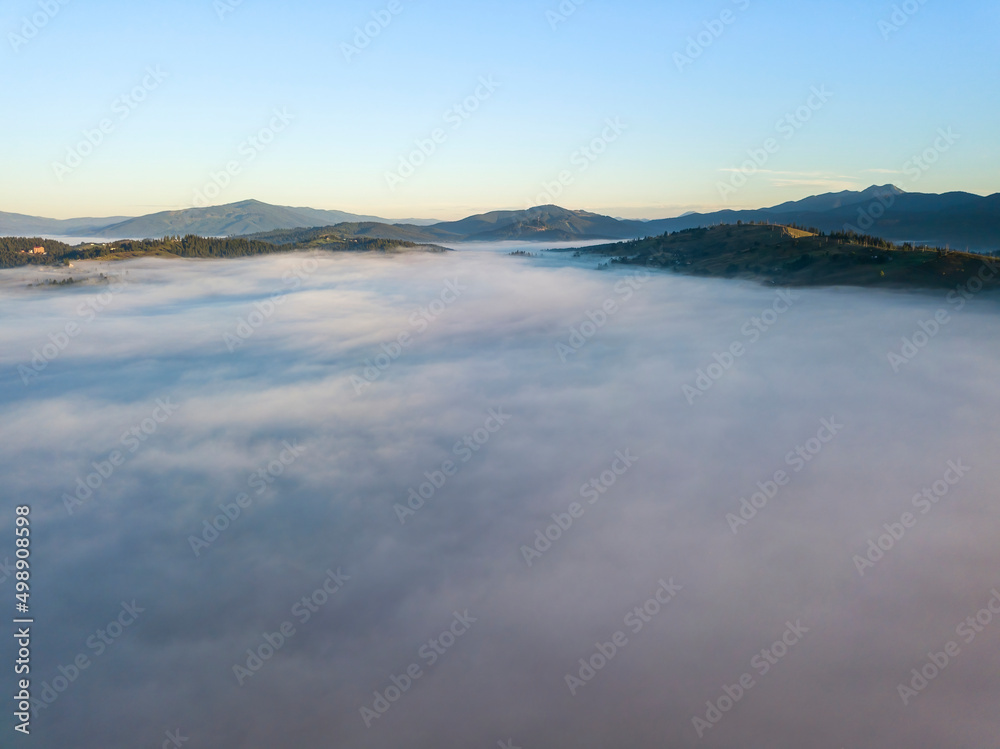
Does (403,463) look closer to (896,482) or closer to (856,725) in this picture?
(856,725)

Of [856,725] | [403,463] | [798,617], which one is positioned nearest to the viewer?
[856,725]

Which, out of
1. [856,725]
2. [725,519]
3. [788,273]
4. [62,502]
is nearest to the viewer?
[856,725]

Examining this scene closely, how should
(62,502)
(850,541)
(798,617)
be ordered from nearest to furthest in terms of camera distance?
(798,617) < (850,541) < (62,502)

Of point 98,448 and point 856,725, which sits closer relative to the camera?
point 856,725

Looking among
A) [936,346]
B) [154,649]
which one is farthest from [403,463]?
[936,346]

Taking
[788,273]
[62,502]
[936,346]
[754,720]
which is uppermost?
[788,273]

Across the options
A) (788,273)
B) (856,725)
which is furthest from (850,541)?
(788,273)

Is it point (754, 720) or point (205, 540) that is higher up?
point (754, 720)

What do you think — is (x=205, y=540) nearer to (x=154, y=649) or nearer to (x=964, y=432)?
(x=154, y=649)

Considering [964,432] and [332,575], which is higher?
[964,432]
